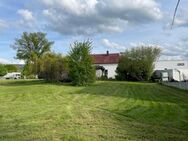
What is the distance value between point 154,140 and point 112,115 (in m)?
4.96

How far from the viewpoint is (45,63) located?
52.9 meters

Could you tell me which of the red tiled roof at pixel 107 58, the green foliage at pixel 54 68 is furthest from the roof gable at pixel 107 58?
the green foliage at pixel 54 68

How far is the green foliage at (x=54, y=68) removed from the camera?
51.5 metres

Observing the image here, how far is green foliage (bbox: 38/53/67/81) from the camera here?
51469 mm

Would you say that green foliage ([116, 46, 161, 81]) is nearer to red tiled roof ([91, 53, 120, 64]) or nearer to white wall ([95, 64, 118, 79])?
white wall ([95, 64, 118, 79])

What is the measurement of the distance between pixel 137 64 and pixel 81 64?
25694mm

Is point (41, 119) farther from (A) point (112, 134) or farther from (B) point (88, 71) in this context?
(B) point (88, 71)

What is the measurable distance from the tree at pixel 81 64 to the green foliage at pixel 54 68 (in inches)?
301

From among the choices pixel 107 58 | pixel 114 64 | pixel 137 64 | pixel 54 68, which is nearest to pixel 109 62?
pixel 114 64

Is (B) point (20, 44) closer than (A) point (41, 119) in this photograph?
No

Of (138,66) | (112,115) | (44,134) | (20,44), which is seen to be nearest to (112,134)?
(44,134)

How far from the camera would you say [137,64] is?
218ft

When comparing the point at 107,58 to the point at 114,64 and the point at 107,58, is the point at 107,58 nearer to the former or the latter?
the point at 107,58

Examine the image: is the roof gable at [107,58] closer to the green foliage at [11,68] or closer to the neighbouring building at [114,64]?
the neighbouring building at [114,64]
